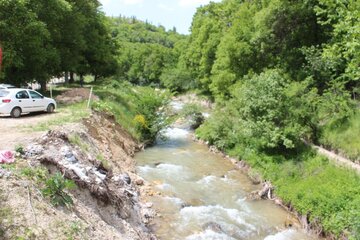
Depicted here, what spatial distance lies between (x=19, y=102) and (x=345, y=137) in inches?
710

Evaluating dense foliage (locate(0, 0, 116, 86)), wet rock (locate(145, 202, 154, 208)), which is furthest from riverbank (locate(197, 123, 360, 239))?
dense foliage (locate(0, 0, 116, 86))

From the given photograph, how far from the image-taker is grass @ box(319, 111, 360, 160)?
1870 cm

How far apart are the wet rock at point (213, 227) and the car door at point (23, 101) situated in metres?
12.6

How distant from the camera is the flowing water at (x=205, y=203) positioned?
14.7 meters

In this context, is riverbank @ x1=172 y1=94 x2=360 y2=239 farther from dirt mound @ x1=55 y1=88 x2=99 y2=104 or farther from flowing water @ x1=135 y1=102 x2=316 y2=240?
dirt mound @ x1=55 y1=88 x2=99 y2=104

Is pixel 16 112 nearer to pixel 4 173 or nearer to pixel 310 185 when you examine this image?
pixel 4 173

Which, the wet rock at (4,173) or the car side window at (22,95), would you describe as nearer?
the wet rock at (4,173)

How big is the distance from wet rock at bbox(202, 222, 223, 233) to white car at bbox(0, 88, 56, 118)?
1255 cm

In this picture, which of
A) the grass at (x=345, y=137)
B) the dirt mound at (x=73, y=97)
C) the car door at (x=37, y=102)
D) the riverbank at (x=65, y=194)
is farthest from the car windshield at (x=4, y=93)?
the grass at (x=345, y=137)

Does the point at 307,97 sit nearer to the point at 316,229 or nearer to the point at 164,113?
the point at 316,229

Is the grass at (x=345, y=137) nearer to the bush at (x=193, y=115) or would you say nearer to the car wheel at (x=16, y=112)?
the bush at (x=193, y=115)

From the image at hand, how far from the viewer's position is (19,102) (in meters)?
20.5

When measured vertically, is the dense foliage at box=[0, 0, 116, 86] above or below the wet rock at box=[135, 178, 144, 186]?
above

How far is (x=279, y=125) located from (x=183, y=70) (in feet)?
164
